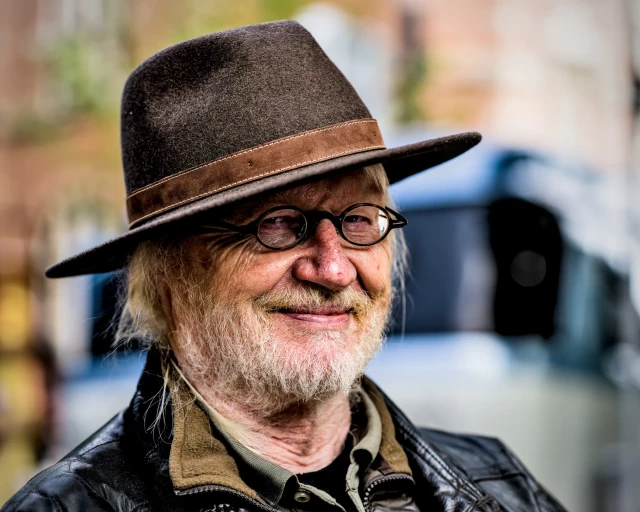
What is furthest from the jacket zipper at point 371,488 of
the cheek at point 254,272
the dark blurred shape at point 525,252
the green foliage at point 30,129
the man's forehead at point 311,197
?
the green foliage at point 30,129

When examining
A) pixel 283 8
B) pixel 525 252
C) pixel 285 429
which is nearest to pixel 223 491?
pixel 285 429

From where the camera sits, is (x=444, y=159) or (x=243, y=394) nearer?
(x=243, y=394)

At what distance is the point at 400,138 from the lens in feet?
25.2

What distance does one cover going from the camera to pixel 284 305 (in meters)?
2.01

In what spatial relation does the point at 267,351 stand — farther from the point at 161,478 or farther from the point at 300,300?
the point at 161,478

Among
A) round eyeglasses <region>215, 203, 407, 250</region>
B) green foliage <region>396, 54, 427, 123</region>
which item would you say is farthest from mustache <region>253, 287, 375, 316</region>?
green foliage <region>396, 54, 427, 123</region>

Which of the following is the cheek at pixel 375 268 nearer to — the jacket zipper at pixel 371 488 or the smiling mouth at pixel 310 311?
the smiling mouth at pixel 310 311

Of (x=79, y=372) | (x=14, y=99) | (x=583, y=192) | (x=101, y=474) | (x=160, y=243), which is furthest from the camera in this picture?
(x=14, y=99)

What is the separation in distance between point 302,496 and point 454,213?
16.7 ft

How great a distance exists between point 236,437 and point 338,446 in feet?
0.97

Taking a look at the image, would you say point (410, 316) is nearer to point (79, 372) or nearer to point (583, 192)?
point (583, 192)

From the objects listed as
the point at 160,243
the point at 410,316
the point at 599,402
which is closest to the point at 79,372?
the point at 410,316

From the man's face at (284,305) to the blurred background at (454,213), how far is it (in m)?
2.05

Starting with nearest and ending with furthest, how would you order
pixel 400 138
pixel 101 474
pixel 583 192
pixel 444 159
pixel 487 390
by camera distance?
pixel 101 474 < pixel 444 159 < pixel 487 390 < pixel 583 192 < pixel 400 138
